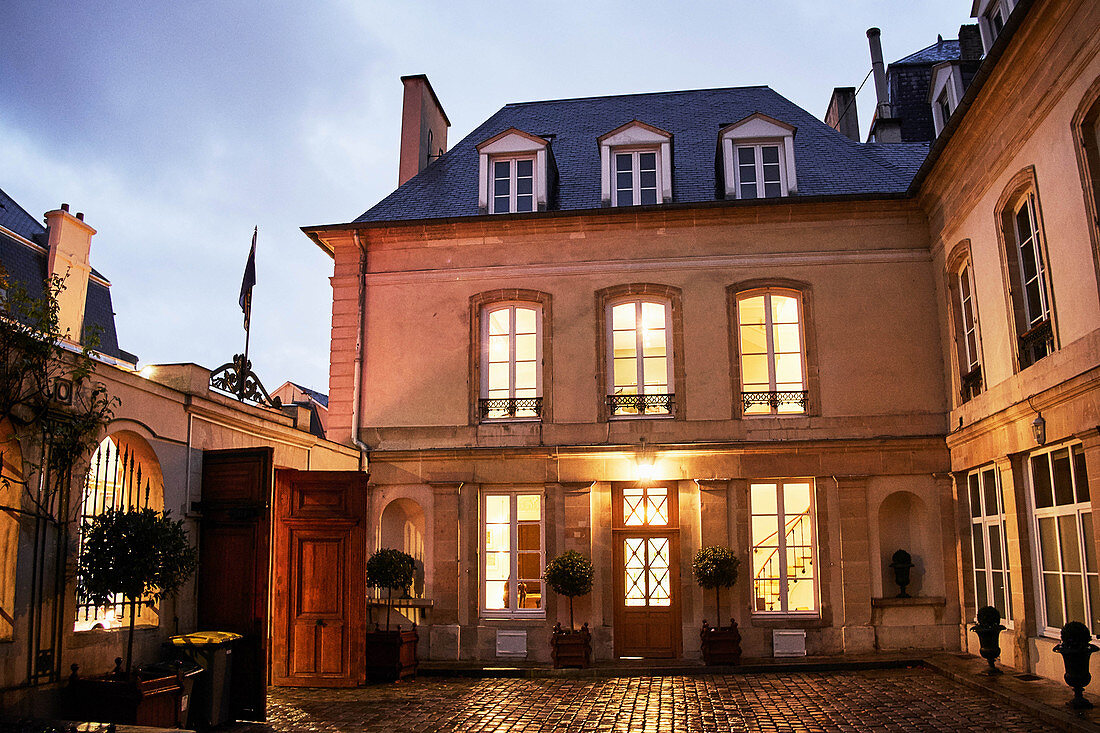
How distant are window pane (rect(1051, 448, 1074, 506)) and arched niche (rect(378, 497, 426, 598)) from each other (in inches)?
323

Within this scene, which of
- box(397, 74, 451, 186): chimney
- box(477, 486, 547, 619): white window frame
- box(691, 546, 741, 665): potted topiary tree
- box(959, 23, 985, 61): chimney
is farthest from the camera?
box(397, 74, 451, 186): chimney

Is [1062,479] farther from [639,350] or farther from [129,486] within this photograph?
[129,486]

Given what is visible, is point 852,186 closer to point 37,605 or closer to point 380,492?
point 380,492

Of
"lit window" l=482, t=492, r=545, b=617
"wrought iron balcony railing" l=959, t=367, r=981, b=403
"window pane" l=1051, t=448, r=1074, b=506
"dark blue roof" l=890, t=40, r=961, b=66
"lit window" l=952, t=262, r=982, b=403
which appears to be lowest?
"lit window" l=482, t=492, r=545, b=617

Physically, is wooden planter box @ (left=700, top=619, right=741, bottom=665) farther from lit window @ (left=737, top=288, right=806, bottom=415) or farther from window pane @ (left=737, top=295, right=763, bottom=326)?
window pane @ (left=737, top=295, right=763, bottom=326)

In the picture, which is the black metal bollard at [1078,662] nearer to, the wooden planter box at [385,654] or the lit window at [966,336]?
the lit window at [966,336]

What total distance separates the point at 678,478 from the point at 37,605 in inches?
327

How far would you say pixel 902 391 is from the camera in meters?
13.1

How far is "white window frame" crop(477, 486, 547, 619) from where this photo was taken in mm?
13039

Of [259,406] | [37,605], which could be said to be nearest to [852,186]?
[259,406]

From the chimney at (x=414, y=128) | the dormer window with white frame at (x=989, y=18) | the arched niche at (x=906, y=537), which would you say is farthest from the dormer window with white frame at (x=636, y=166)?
the arched niche at (x=906, y=537)

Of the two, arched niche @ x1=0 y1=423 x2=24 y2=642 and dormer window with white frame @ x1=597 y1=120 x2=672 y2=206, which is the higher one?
dormer window with white frame @ x1=597 y1=120 x2=672 y2=206

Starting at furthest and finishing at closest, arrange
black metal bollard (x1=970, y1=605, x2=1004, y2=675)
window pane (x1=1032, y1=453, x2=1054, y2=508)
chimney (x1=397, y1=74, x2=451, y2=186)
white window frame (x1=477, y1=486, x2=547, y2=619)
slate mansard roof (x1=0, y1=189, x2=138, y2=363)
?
slate mansard roof (x1=0, y1=189, x2=138, y2=363)
chimney (x1=397, y1=74, x2=451, y2=186)
white window frame (x1=477, y1=486, x2=547, y2=619)
black metal bollard (x1=970, y1=605, x2=1004, y2=675)
window pane (x1=1032, y1=453, x2=1054, y2=508)

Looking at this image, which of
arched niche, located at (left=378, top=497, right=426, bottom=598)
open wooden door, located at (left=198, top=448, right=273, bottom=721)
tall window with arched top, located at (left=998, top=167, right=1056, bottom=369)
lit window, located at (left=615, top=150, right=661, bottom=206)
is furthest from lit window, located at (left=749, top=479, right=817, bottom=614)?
open wooden door, located at (left=198, top=448, right=273, bottom=721)
